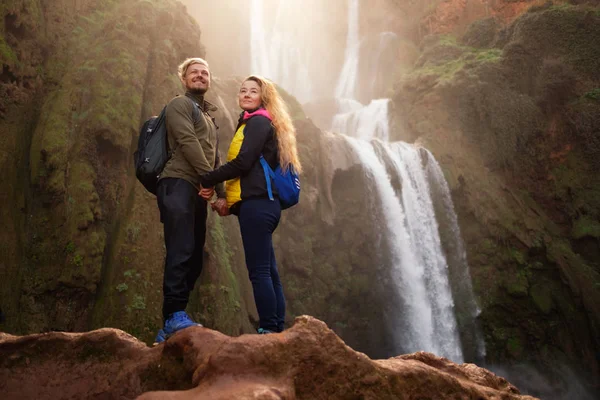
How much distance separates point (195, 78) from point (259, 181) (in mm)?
1053

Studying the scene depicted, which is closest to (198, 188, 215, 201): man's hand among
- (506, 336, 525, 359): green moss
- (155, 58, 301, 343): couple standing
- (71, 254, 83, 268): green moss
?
(155, 58, 301, 343): couple standing

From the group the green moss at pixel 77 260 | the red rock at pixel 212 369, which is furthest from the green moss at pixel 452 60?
the red rock at pixel 212 369

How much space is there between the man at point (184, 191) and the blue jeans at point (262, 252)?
38 centimetres

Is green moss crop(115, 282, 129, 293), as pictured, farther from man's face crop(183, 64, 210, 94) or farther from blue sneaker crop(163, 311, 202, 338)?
man's face crop(183, 64, 210, 94)

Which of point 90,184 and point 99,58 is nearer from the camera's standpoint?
point 90,184

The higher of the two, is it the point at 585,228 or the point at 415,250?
the point at 585,228

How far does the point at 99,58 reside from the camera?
7.92 metres

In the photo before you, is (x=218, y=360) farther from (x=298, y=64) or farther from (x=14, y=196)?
(x=298, y=64)

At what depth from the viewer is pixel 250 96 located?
3184 mm

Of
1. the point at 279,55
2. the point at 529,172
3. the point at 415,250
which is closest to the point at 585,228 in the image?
the point at 529,172

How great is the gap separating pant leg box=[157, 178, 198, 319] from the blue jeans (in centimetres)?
38

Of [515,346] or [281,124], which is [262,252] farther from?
[515,346]

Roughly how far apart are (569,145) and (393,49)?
1644 cm

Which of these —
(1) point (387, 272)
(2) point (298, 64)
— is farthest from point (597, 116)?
(2) point (298, 64)
